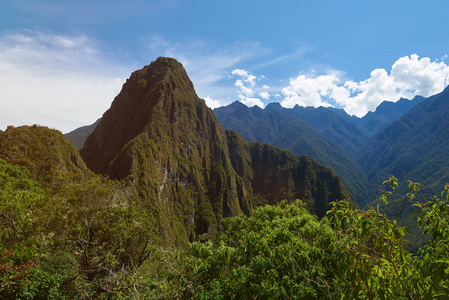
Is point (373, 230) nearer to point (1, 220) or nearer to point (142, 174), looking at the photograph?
point (1, 220)

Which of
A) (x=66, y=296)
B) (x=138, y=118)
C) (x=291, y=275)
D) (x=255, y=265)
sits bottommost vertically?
(x=66, y=296)

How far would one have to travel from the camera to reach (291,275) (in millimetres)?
8258

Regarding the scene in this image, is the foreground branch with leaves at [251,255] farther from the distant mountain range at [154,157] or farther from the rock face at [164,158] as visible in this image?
the rock face at [164,158]

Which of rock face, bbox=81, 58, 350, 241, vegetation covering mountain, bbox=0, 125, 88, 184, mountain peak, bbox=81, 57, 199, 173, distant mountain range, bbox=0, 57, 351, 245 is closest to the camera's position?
vegetation covering mountain, bbox=0, 125, 88, 184

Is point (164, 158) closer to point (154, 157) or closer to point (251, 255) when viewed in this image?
point (154, 157)

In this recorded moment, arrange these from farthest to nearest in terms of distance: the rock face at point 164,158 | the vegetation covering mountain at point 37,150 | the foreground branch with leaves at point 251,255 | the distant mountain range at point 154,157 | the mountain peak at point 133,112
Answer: the mountain peak at point 133,112 < the rock face at point 164,158 < the distant mountain range at point 154,157 < the vegetation covering mountain at point 37,150 < the foreground branch with leaves at point 251,255

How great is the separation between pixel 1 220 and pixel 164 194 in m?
123

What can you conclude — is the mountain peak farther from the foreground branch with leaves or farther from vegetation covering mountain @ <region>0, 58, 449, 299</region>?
the foreground branch with leaves

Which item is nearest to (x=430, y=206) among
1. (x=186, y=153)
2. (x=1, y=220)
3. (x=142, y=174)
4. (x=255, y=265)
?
(x=255, y=265)

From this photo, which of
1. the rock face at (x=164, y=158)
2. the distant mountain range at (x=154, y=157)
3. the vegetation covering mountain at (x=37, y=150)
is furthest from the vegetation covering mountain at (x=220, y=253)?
the rock face at (x=164, y=158)

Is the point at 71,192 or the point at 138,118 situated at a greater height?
the point at 138,118

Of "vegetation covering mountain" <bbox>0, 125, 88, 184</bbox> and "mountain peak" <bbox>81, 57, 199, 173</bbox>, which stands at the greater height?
"mountain peak" <bbox>81, 57, 199, 173</bbox>

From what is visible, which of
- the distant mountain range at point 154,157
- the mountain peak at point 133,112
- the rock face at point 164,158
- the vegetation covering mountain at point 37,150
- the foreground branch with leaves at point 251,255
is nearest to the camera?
the foreground branch with leaves at point 251,255

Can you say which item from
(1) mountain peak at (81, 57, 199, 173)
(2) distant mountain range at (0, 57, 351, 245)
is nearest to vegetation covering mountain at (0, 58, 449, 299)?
(2) distant mountain range at (0, 57, 351, 245)
